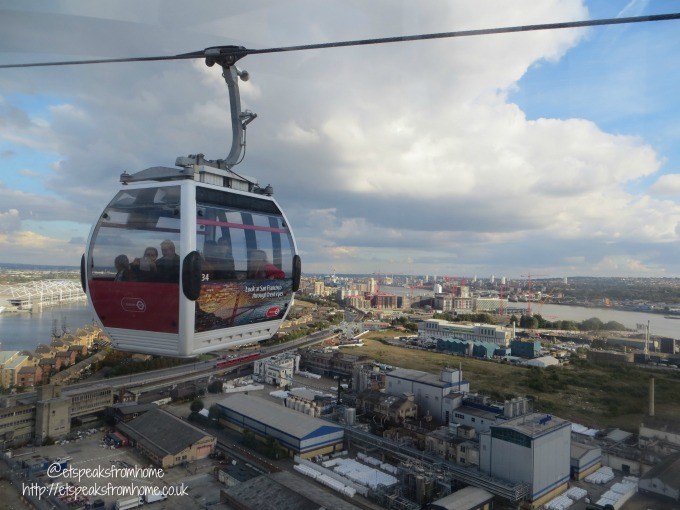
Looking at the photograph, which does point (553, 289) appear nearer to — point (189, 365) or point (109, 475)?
point (189, 365)

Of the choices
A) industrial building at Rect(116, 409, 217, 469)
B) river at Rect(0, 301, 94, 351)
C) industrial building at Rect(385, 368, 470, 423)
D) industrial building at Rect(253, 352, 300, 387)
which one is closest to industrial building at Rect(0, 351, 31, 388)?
river at Rect(0, 301, 94, 351)

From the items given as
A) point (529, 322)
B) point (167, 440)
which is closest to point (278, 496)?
point (167, 440)

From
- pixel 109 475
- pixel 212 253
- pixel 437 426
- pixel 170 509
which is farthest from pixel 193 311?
pixel 437 426

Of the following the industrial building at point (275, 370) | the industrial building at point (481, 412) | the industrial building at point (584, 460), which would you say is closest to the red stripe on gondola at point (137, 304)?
the industrial building at point (481, 412)

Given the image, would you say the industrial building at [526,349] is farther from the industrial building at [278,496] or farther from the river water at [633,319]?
the industrial building at [278,496]

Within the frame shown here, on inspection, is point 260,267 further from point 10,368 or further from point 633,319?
point 633,319
